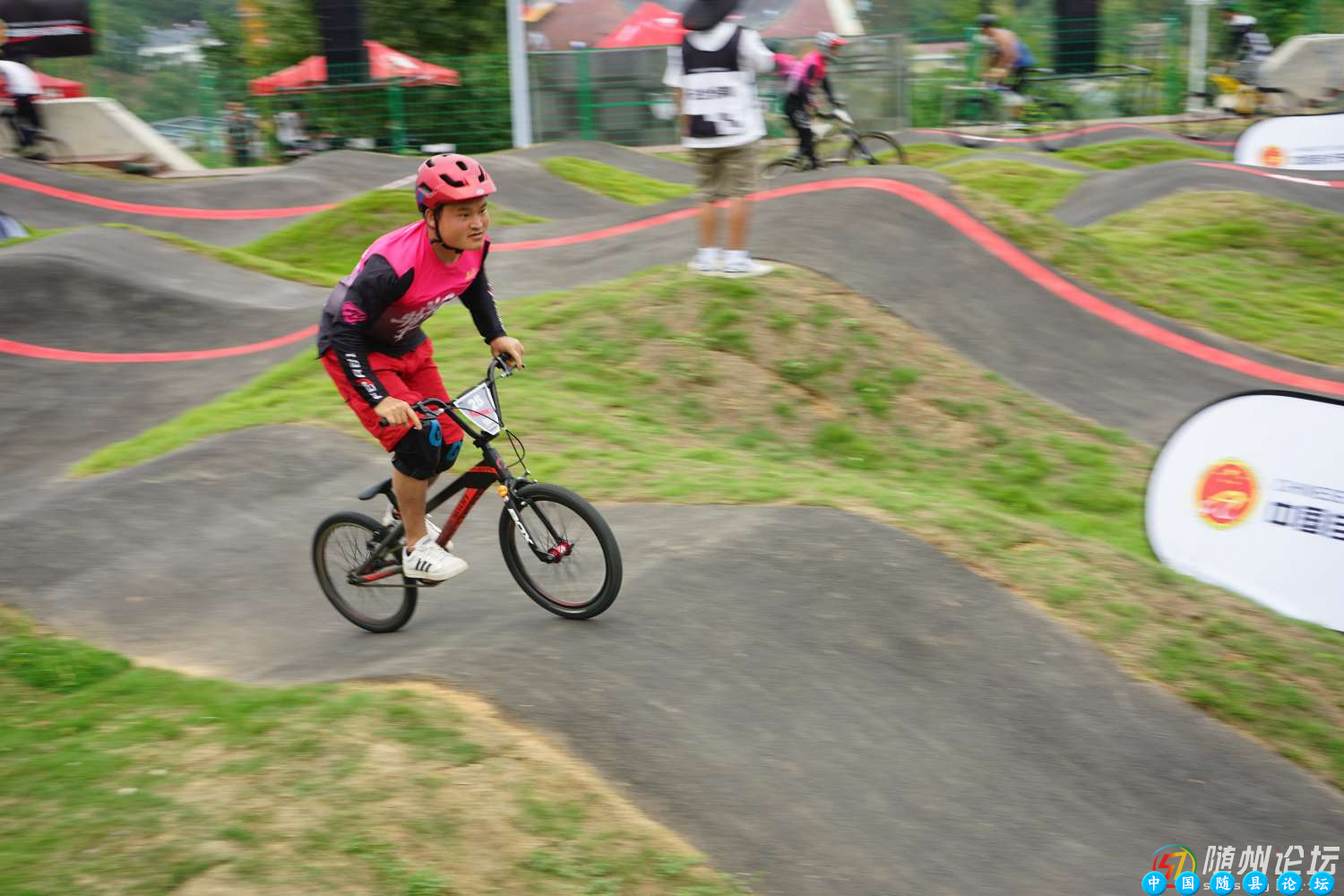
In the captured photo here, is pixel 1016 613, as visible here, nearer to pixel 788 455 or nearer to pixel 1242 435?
pixel 1242 435

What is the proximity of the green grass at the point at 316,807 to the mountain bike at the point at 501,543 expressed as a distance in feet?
3.08

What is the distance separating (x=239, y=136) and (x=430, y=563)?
2773cm

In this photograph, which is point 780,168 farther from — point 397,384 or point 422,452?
point 422,452

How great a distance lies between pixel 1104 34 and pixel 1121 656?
2669 cm

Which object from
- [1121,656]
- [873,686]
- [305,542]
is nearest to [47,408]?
[305,542]

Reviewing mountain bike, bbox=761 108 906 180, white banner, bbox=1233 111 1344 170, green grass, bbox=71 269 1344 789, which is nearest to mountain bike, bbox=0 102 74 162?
mountain bike, bbox=761 108 906 180

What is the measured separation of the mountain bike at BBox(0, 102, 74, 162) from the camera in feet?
80.4

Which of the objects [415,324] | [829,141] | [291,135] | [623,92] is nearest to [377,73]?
[291,135]

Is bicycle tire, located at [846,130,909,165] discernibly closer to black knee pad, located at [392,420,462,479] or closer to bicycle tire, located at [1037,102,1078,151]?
bicycle tire, located at [1037,102,1078,151]

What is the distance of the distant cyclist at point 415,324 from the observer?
480cm

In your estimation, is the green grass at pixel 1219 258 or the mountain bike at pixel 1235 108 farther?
the mountain bike at pixel 1235 108

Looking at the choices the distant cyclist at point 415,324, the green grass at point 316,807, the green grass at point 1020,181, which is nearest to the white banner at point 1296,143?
the green grass at point 1020,181

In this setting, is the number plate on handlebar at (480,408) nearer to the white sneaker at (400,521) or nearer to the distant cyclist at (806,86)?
the white sneaker at (400,521)

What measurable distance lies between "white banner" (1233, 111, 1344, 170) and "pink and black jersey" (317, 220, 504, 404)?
18.9 m
